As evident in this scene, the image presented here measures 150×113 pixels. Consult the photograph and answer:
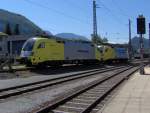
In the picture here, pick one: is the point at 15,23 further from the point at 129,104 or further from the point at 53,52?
the point at 129,104

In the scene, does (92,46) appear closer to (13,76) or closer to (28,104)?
(13,76)

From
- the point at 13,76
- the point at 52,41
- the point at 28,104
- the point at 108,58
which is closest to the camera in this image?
the point at 28,104

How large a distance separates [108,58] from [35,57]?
28331mm

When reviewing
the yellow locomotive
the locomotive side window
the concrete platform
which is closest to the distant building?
the yellow locomotive

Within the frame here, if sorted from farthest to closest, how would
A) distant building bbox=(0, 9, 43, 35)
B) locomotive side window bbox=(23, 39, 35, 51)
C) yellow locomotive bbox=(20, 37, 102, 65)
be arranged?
distant building bbox=(0, 9, 43, 35) < locomotive side window bbox=(23, 39, 35, 51) < yellow locomotive bbox=(20, 37, 102, 65)

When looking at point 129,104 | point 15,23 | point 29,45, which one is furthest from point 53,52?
point 15,23

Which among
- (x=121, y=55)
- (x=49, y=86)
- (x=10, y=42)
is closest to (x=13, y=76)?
(x=49, y=86)

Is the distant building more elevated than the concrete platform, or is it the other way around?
the distant building

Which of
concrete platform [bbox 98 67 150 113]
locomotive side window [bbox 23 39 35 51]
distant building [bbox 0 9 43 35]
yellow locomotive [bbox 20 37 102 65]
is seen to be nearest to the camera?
concrete platform [bbox 98 67 150 113]

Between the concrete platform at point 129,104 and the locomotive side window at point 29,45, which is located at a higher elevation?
the locomotive side window at point 29,45

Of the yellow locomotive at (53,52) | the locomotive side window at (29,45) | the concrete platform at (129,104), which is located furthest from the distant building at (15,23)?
the concrete platform at (129,104)

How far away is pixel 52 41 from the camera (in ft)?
133

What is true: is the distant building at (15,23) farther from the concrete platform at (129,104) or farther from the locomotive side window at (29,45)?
the concrete platform at (129,104)

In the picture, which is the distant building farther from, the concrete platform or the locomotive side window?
the concrete platform
